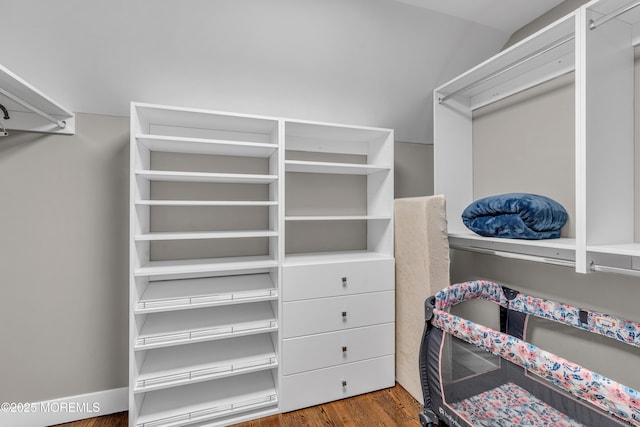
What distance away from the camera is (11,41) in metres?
1.51

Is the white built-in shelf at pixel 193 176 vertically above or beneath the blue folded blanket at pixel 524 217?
above

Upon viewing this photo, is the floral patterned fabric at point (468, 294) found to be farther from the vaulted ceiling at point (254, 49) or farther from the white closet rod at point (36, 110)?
the white closet rod at point (36, 110)

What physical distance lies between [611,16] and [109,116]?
8.67 feet

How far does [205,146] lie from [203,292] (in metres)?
0.89

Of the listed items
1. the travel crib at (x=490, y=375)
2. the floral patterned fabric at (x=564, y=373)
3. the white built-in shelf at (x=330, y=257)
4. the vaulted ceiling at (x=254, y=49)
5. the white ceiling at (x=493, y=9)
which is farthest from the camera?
the white built-in shelf at (x=330, y=257)

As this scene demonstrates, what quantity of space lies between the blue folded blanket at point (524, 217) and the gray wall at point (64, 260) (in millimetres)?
2256

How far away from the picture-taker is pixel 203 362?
179 cm

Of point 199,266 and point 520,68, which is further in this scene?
point 520,68

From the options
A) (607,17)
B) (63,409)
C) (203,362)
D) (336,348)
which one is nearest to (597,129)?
(607,17)

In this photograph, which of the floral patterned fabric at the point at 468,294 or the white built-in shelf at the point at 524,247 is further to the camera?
the floral patterned fabric at the point at 468,294

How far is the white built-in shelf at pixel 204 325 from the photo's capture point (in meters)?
1.65

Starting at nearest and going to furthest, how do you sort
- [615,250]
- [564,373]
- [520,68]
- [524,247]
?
[564,373] < [615,250] < [524,247] < [520,68]

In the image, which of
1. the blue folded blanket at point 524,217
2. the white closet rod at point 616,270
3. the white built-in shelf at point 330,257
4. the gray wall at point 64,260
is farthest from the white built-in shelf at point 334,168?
the white closet rod at point 616,270

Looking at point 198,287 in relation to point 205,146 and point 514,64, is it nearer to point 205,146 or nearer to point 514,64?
point 205,146
